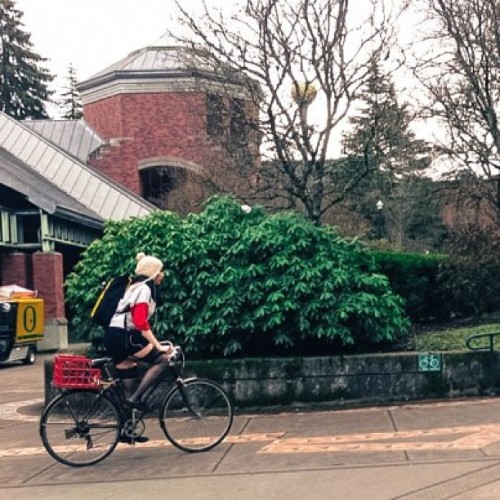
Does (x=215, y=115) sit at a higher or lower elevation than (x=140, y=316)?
Answer: higher

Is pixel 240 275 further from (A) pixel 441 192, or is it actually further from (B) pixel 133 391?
(A) pixel 441 192

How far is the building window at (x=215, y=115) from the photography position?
1527 cm

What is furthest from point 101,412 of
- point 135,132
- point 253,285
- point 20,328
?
point 135,132

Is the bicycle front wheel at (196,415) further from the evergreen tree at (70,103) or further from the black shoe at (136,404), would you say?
the evergreen tree at (70,103)

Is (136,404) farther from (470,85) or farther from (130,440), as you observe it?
(470,85)

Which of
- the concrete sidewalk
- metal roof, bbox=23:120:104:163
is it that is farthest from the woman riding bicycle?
metal roof, bbox=23:120:104:163

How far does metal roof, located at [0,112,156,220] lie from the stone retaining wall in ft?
68.1

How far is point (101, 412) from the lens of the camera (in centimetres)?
771

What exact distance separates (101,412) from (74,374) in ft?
1.39

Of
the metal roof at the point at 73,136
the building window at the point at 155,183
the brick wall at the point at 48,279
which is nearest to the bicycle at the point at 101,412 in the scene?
the brick wall at the point at 48,279

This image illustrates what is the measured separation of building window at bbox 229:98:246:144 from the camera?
1518cm

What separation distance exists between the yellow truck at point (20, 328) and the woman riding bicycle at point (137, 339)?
40.3 ft

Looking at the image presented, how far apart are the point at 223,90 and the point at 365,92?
2.51m

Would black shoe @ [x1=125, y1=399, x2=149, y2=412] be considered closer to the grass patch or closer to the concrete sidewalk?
the concrete sidewalk
